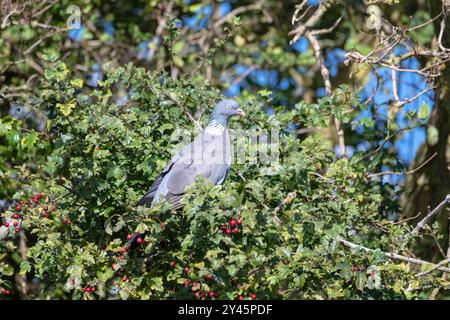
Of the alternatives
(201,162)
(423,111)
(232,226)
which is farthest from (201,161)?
(423,111)

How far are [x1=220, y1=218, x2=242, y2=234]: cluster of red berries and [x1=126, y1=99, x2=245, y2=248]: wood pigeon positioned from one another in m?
0.66

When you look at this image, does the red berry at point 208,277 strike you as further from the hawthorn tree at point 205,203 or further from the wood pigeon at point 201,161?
the wood pigeon at point 201,161

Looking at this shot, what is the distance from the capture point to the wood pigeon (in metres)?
5.09

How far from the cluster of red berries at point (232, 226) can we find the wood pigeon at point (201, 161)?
658 mm

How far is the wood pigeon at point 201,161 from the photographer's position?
5.09 m

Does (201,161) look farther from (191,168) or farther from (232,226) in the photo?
(232,226)

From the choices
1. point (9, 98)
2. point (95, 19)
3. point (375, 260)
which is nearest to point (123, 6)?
point (95, 19)

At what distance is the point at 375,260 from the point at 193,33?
500 centimetres

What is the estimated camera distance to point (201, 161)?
5500 millimetres

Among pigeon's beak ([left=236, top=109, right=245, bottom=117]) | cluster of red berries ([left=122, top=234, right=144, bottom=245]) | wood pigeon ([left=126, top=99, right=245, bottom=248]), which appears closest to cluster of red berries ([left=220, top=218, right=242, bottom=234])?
cluster of red berries ([left=122, top=234, right=144, bottom=245])

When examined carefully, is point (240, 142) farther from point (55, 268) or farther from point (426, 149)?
point (426, 149)

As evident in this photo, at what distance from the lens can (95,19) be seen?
8.58m

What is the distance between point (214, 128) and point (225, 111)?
0.55 feet

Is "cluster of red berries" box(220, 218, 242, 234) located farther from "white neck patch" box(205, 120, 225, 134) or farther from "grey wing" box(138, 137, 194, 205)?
"white neck patch" box(205, 120, 225, 134)
